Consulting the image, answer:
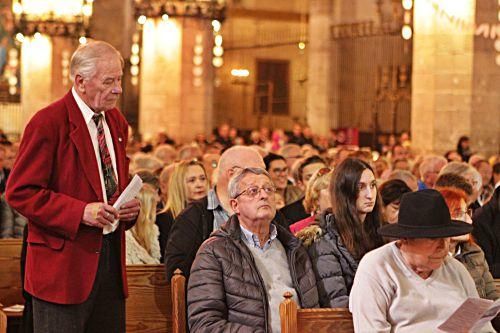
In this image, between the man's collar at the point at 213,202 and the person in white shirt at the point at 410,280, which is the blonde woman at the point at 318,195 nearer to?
the man's collar at the point at 213,202

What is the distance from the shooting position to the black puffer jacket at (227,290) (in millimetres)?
6730

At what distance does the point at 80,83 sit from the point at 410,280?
6.22 ft

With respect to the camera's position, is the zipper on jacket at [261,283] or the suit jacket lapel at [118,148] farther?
the zipper on jacket at [261,283]

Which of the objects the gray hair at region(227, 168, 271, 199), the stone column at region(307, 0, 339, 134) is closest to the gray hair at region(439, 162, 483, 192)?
the gray hair at region(227, 168, 271, 199)

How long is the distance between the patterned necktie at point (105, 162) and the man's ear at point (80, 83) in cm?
16

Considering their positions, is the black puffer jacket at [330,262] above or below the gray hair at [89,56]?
below

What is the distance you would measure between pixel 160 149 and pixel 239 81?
69.4 ft

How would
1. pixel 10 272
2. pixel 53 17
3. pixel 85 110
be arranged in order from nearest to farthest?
pixel 85 110
pixel 10 272
pixel 53 17

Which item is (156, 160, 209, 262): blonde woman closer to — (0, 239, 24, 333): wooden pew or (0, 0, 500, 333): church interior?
(0, 0, 500, 333): church interior

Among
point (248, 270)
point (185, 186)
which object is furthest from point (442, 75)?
point (248, 270)

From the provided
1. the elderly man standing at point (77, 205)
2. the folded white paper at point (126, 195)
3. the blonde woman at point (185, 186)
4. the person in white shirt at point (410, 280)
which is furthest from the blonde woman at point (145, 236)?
the person in white shirt at point (410, 280)

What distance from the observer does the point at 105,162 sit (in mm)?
6434

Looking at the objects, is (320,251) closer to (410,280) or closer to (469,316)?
(410,280)

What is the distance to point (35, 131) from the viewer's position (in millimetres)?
6281
